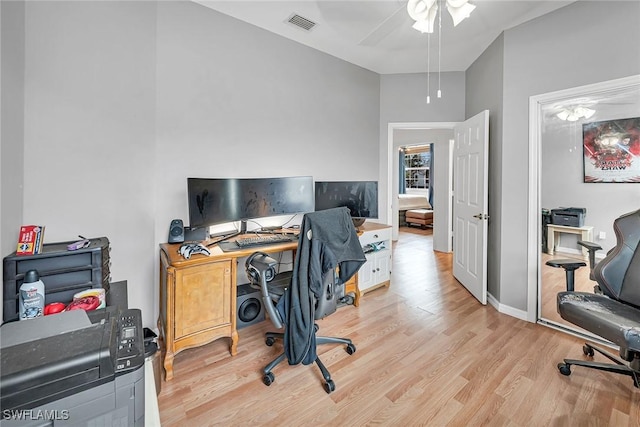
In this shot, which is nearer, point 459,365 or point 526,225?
point 459,365

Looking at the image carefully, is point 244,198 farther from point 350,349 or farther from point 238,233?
point 350,349

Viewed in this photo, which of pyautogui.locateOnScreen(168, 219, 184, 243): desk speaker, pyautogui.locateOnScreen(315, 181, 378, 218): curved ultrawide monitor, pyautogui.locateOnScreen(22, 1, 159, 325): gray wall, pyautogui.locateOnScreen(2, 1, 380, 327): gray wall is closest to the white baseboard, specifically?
pyautogui.locateOnScreen(315, 181, 378, 218): curved ultrawide monitor

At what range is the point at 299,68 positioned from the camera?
3.07 metres

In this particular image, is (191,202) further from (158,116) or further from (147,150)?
(158,116)

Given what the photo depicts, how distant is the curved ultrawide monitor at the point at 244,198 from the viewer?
2193 millimetres

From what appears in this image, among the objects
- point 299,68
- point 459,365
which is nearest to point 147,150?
point 299,68

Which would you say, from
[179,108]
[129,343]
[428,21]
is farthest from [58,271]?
[428,21]

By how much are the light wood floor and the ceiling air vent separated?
2.73 meters

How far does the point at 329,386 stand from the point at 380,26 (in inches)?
118

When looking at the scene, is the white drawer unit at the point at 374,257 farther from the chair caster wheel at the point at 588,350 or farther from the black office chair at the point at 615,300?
the chair caster wheel at the point at 588,350

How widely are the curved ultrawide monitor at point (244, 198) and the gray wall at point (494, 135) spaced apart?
6.12 feet

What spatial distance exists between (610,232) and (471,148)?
1.37 metres

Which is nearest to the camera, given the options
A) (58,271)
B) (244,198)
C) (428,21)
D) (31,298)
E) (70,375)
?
(70,375)

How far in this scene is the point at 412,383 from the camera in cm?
183
